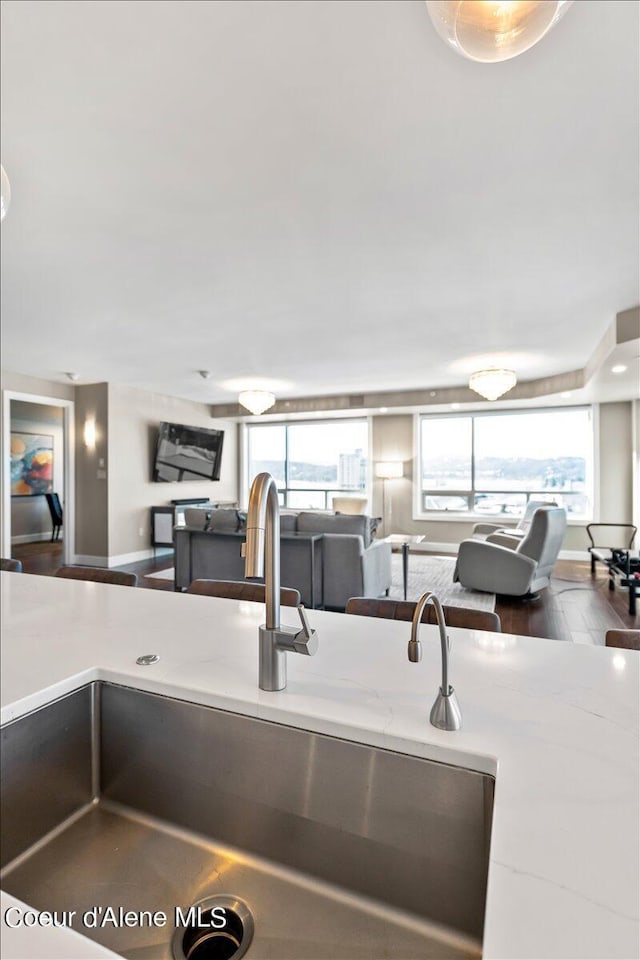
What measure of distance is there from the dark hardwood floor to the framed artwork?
251 cm

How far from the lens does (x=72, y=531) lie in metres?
6.81

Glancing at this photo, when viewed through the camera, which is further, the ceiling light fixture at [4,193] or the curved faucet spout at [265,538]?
the ceiling light fixture at [4,193]

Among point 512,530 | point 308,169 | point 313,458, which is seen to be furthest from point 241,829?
point 313,458

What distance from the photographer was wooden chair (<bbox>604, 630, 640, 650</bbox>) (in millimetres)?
1274

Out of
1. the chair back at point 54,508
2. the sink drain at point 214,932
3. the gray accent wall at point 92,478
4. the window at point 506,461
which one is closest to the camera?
the sink drain at point 214,932

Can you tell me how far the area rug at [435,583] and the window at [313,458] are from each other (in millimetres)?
1975

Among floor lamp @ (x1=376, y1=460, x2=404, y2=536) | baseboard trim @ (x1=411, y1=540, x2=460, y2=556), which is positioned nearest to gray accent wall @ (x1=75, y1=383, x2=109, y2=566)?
floor lamp @ (x1=376, y1=460, x2=404, y2=536)

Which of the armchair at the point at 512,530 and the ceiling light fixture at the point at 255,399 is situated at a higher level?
the ceiling light fixture at the point at 255,399

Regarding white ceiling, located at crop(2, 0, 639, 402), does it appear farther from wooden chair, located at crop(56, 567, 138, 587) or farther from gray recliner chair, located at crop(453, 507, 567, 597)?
gray recliner chair, located at crop(453, 507, 567, 597)

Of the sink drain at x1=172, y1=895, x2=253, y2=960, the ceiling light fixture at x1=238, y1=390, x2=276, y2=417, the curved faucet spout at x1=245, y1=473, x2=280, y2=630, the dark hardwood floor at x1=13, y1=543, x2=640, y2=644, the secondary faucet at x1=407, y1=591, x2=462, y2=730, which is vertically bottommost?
the dark hardwood floor at x1=13, y1=543, x2=640, y2=644

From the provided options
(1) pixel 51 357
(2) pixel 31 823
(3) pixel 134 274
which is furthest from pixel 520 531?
(2) pixel 31 823

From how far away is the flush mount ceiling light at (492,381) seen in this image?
5145 mm

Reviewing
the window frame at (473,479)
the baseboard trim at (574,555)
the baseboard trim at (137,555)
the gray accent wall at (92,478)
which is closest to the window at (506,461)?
the window frame at (473,479)

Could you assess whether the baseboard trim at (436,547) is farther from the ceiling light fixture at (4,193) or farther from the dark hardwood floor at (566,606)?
the ceiling light fixture at (4,193)
